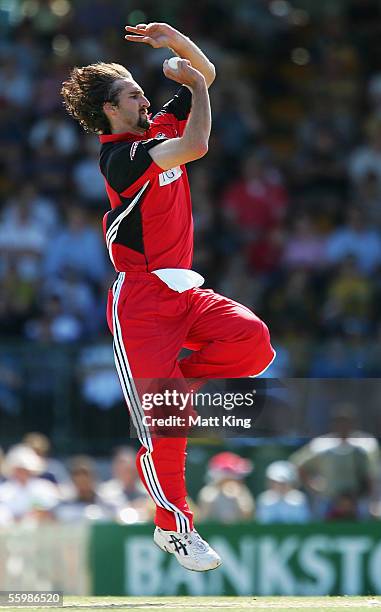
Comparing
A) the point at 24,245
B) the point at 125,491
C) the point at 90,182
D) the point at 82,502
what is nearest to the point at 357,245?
the point at 90,182

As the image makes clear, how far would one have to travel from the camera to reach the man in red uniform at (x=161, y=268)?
702cm

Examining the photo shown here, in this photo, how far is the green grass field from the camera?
23.2ft

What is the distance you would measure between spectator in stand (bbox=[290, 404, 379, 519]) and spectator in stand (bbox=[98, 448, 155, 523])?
1.44m

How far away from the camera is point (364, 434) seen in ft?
39.2

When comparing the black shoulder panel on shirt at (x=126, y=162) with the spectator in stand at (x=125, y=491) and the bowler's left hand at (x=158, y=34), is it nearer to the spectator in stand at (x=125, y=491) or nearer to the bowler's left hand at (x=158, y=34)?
the bowler's left hand at (x=158, y=34)

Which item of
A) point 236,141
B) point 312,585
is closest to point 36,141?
point 236,141

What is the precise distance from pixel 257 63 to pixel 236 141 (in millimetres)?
1649

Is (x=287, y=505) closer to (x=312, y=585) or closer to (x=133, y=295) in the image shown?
(x=312, y=585)

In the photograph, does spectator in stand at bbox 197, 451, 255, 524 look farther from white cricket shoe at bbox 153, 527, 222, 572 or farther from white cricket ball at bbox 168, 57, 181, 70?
white cricket ball at bbox 168, 57, 181, 70

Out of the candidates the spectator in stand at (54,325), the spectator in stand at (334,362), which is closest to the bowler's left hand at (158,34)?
the spectator in stand at (334,362)

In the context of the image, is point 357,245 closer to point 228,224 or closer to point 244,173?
point 228,224

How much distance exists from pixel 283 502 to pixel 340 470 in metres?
0.58

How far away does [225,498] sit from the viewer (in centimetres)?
1166

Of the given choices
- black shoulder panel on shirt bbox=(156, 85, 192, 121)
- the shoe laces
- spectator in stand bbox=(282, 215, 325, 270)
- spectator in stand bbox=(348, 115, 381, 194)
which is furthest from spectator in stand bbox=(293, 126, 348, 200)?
the shoe laces
